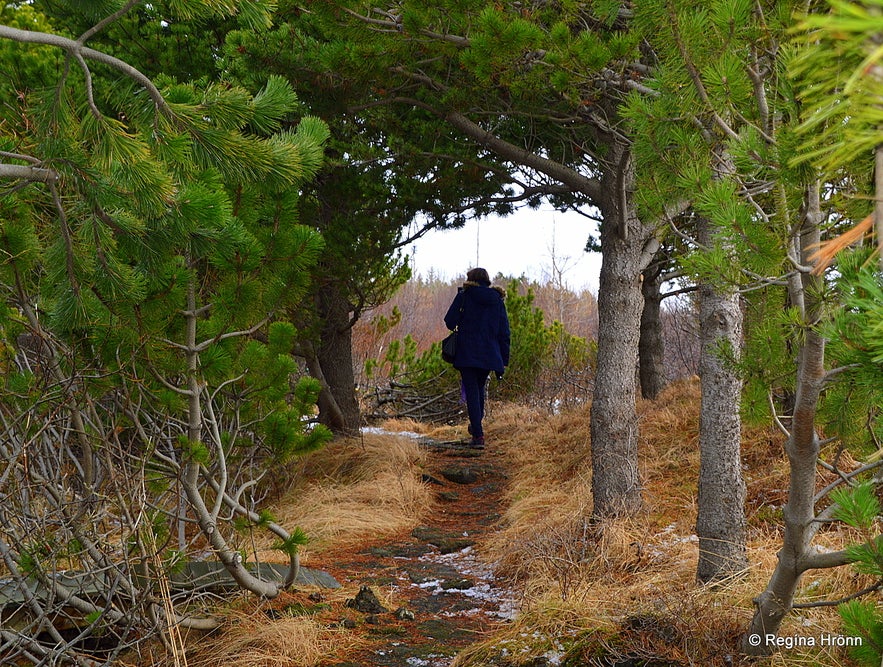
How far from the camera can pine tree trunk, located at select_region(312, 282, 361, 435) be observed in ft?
26.5

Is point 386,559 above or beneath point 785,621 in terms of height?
beneath

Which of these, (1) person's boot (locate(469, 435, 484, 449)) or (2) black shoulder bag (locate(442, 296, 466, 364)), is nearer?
(2) black shoulder bag (locate(442, 296, 466, 364))

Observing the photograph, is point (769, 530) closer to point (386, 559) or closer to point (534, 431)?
point (386, 559)

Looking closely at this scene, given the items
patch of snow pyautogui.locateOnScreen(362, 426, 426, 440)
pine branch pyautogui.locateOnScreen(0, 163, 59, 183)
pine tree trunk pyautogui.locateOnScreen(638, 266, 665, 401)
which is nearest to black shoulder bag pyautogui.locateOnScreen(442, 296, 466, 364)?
patch of snow pyautogui.locateOnScreen(362, 426, 426, 440)

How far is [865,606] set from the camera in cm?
202

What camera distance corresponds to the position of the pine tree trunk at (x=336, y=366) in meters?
8.09

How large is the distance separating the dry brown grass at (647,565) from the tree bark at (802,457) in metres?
0.20

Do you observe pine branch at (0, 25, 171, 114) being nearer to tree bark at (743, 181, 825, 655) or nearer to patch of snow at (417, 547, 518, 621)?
tree bark at (743, 181, 825, 655)

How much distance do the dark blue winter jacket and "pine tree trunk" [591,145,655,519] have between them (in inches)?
128

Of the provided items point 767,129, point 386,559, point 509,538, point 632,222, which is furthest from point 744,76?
point 386,559

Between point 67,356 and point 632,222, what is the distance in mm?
3823

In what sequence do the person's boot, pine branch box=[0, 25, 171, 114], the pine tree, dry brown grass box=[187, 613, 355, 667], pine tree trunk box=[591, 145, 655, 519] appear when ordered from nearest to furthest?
pine branch box=[0, 25, 171, 114], the pine tree, dry brown grass box=[187, 613, 355, 667], pine tree trunk box=[591, 145, 655, 519], the person's boot

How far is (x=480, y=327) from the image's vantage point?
861 cm

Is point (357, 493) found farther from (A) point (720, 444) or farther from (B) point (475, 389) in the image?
(A) point (720, 444)
